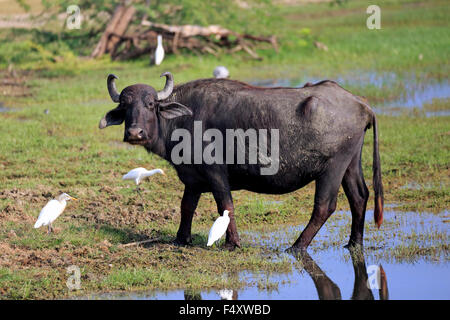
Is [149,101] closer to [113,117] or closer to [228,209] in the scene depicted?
[113,117]

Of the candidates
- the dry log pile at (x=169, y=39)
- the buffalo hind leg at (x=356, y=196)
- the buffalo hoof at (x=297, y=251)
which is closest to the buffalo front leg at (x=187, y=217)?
the buffalo hoof at (x=297, y=251)

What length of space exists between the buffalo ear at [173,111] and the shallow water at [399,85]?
6517 millimetres

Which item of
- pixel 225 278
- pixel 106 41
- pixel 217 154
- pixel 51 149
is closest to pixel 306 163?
pixel 217 154

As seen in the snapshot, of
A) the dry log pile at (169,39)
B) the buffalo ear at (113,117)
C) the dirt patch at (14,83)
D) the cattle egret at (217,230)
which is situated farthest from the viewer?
the dry log pile at (169,39)

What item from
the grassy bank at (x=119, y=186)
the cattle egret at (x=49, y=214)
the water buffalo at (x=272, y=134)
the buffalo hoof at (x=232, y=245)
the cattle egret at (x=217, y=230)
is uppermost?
the water buffalo at (x=272, y=134)

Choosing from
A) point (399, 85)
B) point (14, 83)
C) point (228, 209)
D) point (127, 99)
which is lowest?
point (14, 83)

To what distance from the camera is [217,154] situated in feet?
21.1

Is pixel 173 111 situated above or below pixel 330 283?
above

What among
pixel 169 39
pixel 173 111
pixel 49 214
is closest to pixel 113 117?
pixel 173 111

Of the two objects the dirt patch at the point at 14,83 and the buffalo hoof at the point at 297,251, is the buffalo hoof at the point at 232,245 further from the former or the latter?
the dirt patch at the point at 14,83

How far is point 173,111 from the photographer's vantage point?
6.49m

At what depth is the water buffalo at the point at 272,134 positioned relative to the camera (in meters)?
6.27

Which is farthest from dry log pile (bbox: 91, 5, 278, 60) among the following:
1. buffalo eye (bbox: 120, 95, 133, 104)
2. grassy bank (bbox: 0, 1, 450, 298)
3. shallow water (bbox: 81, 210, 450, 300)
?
buffalo eye (bbox: 120, 95, 133, 104)

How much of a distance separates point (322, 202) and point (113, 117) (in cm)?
187
